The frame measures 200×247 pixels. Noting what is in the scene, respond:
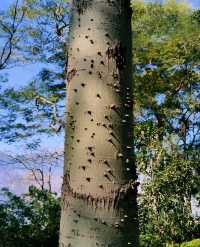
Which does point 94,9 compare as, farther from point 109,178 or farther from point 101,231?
point 101,231

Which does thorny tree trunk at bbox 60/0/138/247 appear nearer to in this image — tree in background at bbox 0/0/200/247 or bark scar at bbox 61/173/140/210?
bark scar at bbox 61/173/140/210

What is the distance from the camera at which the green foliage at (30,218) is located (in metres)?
9.92

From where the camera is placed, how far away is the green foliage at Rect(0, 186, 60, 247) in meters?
9.92

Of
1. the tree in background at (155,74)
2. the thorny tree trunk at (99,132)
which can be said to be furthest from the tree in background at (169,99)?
the thorny tree trunk at (99,132)

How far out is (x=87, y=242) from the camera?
3.73ft

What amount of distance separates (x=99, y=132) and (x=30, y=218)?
9.31 meters

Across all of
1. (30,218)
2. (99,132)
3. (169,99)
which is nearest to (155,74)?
(169,99)

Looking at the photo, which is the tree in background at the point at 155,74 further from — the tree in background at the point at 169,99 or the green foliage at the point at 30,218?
the green foliage at the point at 30,218

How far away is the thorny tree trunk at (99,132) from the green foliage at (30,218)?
8.86m

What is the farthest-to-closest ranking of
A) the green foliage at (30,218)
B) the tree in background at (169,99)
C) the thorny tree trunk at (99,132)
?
the tree in background at (169,99) → the green foliage at (30,218) → the thorny tree trunk at (99,132)

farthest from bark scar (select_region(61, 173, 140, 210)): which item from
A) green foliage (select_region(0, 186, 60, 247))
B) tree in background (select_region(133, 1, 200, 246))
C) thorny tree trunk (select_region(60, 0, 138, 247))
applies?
tree in background (select_region(133, 1, 200, 246))

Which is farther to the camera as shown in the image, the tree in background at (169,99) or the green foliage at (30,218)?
the tree in background at (169,99)

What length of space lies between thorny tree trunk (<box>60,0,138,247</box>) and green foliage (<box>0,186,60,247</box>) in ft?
29.1

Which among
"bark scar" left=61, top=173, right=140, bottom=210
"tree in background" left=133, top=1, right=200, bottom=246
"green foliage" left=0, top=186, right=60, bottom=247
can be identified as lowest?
"bark scar" left=61, top=173, right=140, bottom=210
